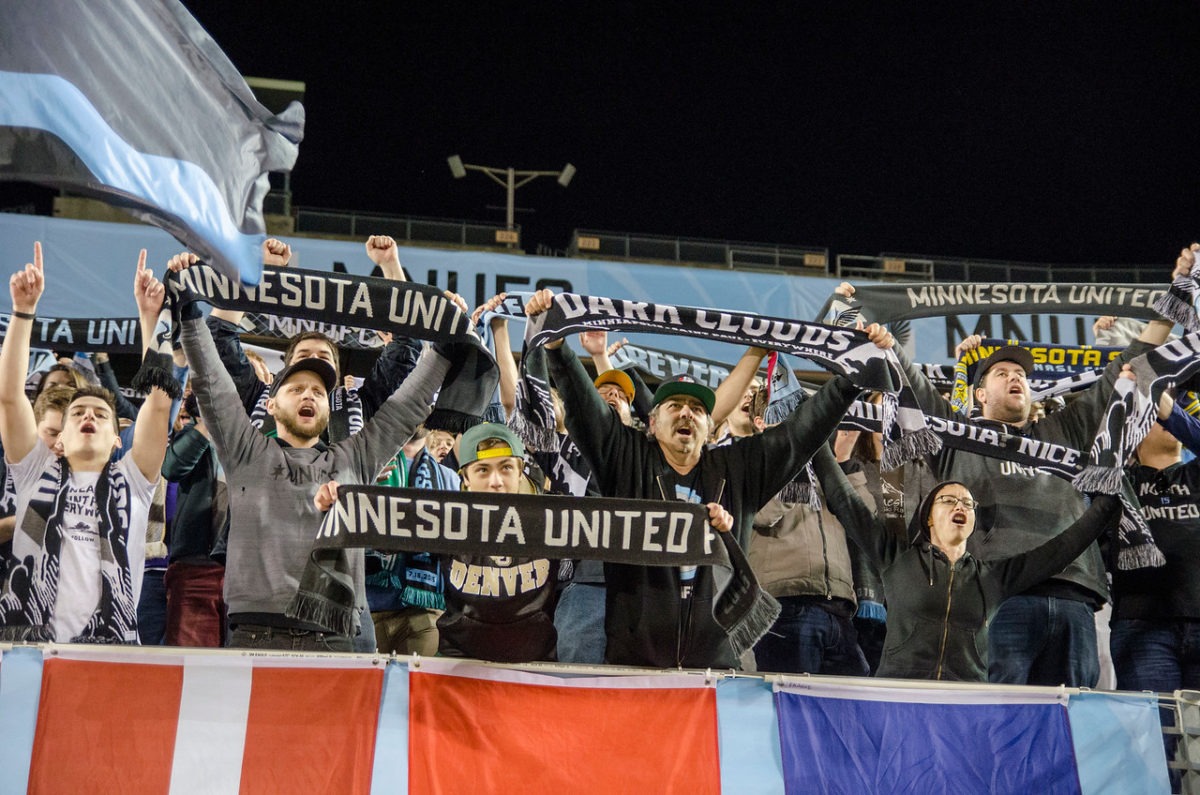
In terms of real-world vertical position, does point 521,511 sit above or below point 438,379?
below

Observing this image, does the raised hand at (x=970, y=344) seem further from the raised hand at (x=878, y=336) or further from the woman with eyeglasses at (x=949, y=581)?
the woman with eyeglasses at (x=949, y=581)

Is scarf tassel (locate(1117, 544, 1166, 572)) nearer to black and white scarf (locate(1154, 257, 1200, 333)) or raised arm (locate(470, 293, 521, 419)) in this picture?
black and white scarf (locate(1154, 257, 1200, 333))

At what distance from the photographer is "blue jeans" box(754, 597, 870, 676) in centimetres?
543

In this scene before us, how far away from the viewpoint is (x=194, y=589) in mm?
5355

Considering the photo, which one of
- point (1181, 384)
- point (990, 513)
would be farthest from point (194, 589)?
point (1181, 384)

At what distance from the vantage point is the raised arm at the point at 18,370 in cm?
474

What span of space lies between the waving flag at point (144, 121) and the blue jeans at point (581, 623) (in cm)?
182

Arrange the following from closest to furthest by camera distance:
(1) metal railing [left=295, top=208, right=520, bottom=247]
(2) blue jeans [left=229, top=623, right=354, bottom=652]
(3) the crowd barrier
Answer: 1. (3) the crowd barrier
2. (2) blue jeans [left=229, top=623, right=354, bottom=652]
3. (1) metal railing [left=295, top=208, right=520, bottom=247]

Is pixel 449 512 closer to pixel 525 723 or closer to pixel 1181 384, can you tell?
→ pixel 525 723

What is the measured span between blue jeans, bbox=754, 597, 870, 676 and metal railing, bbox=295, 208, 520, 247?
10522 millimetres

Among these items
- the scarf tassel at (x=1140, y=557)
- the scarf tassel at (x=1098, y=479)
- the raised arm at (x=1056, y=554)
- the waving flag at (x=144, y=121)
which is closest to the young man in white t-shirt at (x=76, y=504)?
the waving flag at (x=144, y=121)

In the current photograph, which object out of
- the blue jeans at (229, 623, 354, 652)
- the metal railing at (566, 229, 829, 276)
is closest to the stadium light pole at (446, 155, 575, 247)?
the metal railing at (566, 229, 829, 276)

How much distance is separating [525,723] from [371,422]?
4.67ft

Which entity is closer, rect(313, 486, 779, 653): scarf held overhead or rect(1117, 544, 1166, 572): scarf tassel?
rect(313, 486, 779, 653): scarf held overhead
